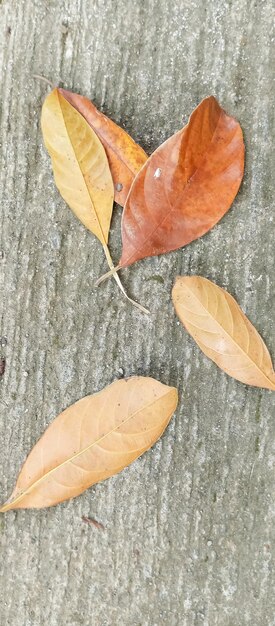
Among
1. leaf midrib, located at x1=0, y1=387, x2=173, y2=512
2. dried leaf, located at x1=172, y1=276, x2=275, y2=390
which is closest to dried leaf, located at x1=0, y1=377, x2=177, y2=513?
leaf midrib, located at x1=0, y1=387, x2=173, y2=512

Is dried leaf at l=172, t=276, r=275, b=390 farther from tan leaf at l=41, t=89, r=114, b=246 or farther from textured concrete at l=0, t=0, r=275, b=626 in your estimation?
tan leaf at l=41, t=89, r=114, b=246

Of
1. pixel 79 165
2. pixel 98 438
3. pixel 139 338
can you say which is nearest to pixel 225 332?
pixel 139 338

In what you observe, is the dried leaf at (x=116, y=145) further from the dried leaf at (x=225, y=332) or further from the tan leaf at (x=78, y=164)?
the dried leaf at (x=225, y=332)

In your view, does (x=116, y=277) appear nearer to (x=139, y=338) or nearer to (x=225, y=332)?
(x=139, y=338)

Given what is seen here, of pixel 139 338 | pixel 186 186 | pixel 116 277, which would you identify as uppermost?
pixel 186 186

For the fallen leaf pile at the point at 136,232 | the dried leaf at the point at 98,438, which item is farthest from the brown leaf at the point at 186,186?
the dried leaf at the point at 98,438

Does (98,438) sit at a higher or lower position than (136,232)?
lower

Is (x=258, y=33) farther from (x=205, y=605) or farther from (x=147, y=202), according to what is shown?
(x=205, y=605)
